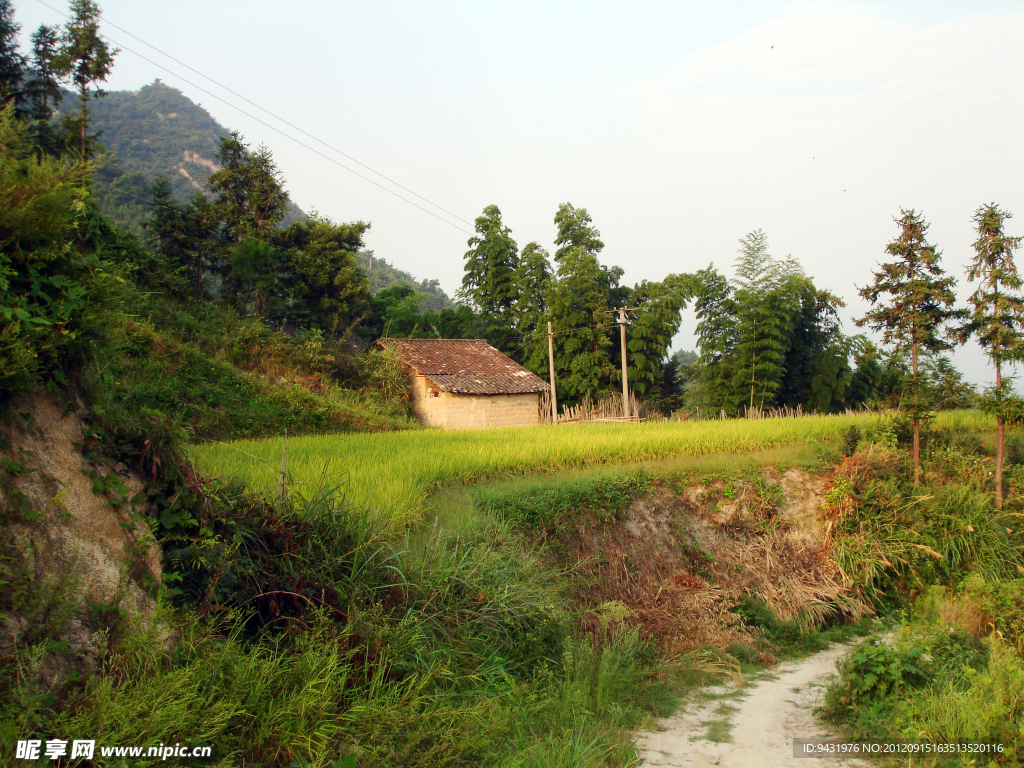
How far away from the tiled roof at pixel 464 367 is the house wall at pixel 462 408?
352mm

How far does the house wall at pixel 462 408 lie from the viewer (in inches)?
960

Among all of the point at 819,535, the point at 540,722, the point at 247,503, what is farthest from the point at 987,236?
the point at 247,503

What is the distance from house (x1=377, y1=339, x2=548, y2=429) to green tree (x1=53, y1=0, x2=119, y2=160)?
12.8 m

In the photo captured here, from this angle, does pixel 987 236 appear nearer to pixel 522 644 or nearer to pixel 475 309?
pixel 522 644

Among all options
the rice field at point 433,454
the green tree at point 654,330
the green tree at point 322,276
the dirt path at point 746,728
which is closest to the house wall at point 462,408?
the green tree at point 322,276

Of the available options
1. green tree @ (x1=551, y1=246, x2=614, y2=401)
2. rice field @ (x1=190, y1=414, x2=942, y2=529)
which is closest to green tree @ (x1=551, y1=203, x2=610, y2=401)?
green tree @ (x1=551, y1=246, x2=614, y2=401)

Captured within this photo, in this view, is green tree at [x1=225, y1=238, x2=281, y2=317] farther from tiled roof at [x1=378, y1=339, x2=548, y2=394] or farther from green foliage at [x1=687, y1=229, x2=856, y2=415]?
green foliage at [x1=687, y1=229, x2=856, y2=415]

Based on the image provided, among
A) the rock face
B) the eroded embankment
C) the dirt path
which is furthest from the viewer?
the eroded embankment

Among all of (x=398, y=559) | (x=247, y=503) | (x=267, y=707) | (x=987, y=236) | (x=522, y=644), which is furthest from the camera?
(x=987, y=236)

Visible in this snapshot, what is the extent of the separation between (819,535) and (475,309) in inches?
1100

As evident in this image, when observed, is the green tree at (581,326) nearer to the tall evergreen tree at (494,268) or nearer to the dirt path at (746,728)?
the tall evergreen tree at (494,268)

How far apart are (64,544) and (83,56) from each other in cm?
2492

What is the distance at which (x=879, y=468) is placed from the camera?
12797mm

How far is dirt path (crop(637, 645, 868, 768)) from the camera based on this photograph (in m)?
5.79
